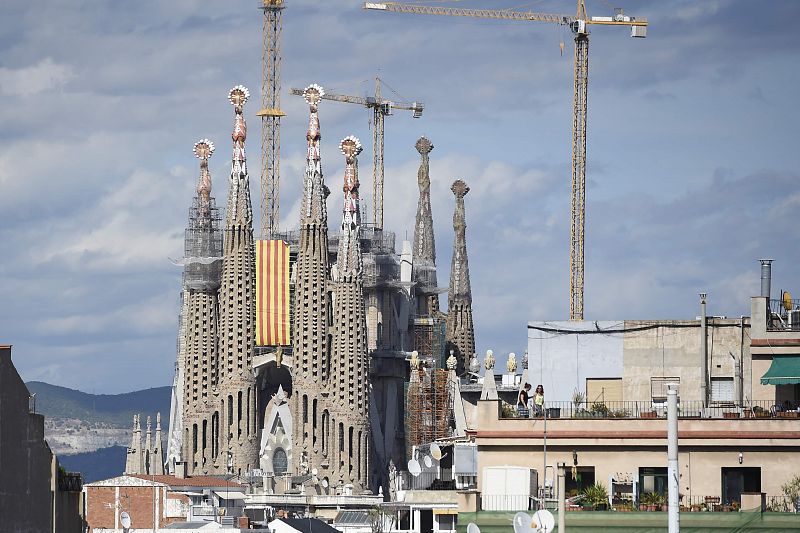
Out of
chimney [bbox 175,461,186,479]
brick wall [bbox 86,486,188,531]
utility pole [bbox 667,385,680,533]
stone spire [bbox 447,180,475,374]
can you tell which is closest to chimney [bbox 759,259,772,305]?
utility pole [bbox 667,385,680,533]

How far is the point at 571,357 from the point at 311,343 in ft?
306

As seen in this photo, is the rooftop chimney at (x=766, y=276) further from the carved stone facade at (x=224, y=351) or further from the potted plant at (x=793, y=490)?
the carved stone facade at (x=224, y=351)

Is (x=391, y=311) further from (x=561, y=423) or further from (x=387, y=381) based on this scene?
(x=561, y=423)

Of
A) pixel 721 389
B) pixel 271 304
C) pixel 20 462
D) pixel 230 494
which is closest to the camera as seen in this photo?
pixel 20 462

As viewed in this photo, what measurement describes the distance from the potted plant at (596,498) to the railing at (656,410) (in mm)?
2556

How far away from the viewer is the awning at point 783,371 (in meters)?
66.2

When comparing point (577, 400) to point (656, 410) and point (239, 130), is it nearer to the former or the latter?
point (656, 410)

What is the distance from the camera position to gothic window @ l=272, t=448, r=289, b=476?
6737 inches

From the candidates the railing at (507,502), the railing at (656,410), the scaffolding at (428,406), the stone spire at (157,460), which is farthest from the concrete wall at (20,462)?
the scaffolding at (428,406)

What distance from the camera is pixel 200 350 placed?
167625 millimetres

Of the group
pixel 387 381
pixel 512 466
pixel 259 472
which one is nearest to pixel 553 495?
pixel 512 466

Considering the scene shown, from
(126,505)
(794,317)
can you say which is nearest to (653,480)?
(794,317)

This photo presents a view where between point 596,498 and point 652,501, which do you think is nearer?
point 652,501

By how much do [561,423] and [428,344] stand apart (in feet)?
402
